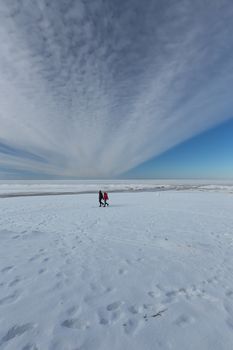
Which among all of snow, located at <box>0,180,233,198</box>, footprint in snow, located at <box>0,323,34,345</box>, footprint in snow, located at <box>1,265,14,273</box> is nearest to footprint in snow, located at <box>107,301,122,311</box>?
footprint in snow, located at <box>0,323,34,345</box>

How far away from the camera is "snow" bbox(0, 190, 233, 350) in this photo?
2676 millimetres

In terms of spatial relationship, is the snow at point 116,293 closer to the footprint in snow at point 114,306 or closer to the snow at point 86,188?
the footprint in snow at point 114,306

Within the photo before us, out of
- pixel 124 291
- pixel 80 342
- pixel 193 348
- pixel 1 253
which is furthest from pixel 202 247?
pixel 1 253

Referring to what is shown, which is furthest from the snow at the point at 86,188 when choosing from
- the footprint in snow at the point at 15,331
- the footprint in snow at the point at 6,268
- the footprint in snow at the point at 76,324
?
the footprint in snow at the point at 76,324

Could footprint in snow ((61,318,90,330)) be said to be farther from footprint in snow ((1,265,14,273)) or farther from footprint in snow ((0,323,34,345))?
footprint in snow ((1,265,14,273))

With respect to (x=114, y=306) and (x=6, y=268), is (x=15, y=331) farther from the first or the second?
(x=6, y=268)

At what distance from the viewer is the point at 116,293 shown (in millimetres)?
3738

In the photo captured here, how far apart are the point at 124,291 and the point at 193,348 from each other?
5.24 ft

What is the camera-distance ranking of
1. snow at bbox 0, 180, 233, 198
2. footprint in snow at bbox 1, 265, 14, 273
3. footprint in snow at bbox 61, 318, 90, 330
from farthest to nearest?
snow at bbox 0, 180, 233, 198 < footprint in snow at bbox 1, 265, 14, 273 < footprint in snow at bbox 61, 318, 90, 330

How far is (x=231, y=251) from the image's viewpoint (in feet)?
19.2

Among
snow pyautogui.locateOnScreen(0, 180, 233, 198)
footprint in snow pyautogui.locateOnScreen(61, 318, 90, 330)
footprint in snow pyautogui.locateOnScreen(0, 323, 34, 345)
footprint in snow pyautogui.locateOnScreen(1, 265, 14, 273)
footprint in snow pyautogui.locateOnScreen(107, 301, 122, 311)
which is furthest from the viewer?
snow pyautogui.locateOnScreen(0, 180, 233, 198)

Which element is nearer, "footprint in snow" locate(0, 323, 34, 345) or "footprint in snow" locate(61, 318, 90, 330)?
"footprint in snow" locate(0, 323, 34, 345)

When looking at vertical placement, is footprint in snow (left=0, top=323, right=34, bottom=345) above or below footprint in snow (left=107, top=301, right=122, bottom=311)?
above

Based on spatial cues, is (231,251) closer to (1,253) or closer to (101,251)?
(101,251)
